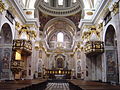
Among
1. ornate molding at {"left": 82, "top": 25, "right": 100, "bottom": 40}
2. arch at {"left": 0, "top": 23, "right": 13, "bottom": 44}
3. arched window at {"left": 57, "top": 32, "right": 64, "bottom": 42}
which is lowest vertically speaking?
arch at {"left": 0, "top": 23, "right": 13, "bottom": 44}

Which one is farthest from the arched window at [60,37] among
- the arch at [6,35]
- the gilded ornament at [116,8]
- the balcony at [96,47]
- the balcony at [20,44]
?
the gilded ornament at [116,8]

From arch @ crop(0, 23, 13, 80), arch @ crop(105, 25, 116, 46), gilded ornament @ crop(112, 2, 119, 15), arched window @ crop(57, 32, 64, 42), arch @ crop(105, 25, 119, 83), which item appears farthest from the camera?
arched window @ crop(57, 32, 64, 42)

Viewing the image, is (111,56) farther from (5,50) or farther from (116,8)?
(5,50)

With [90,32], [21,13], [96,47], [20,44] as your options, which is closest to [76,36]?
[90,32]

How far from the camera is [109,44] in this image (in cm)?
1272

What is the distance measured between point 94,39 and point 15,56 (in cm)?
677

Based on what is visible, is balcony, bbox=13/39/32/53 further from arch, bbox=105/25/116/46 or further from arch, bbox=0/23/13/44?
arch, bbox=105/25/116/46

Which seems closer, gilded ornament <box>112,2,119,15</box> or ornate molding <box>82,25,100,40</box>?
gilded ornament <box>112,2,119,15</box>

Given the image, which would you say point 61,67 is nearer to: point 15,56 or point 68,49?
point 68,49

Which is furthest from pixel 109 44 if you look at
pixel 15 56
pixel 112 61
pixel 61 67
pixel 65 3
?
pixel 61 67

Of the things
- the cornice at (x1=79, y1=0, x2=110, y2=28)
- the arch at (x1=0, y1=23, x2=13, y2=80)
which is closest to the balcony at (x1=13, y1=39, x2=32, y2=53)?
the arch at (x1=0, y1=23, x2=13, y2=80)

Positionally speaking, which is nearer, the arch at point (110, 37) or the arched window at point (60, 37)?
the arch at point (110, 37)

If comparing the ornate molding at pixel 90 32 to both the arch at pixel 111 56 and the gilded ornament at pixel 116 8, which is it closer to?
the arch at pixel 111 56

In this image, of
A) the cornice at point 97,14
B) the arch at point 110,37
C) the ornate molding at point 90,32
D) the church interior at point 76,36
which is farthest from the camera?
the ornate molding at point 90,32
